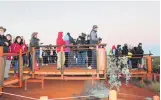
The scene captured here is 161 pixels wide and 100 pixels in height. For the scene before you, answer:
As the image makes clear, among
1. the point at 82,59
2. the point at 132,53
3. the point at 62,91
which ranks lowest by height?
the point at 62,91

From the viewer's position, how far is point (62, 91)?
4.75 meters

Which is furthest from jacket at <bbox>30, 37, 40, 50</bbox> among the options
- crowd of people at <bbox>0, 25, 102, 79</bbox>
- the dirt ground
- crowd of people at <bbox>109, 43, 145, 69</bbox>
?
crowd of people at <bbox>109, 43, 145, 69</bbox>

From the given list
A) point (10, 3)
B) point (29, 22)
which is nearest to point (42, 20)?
point (29, 22)

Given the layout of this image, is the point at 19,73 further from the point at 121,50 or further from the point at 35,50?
the point at 121,50

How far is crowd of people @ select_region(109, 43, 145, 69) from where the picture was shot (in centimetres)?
514

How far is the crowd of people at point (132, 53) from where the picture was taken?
5.14 metres

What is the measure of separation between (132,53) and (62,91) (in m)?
1.73

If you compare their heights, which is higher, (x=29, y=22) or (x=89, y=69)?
(x=29, y=22)

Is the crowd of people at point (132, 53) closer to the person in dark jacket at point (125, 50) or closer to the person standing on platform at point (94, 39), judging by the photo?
the person in dark jacket at point (125, 50)

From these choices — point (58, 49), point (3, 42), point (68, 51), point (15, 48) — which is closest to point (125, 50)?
point (68, 51)

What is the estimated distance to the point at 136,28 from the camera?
4.60 metres

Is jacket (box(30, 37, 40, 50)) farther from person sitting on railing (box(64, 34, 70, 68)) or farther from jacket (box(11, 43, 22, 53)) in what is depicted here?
person sitting on railing (box(64, 34, 70, 68))

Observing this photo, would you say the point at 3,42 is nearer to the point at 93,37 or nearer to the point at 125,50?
the point at 93,37

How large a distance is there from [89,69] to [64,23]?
1023 mm
